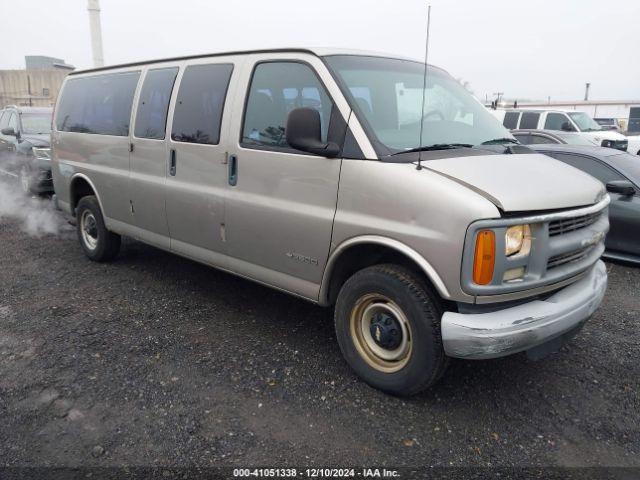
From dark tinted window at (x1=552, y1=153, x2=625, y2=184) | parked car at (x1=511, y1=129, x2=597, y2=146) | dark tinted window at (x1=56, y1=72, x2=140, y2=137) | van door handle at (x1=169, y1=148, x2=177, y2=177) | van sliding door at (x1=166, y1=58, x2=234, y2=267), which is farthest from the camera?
parked car at (x1=511, y1=129, x2=597, y2=146)

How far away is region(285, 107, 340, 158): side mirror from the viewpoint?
3.16 meters

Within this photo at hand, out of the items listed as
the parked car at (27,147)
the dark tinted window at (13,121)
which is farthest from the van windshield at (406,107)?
the dark tinted window at (13,121)

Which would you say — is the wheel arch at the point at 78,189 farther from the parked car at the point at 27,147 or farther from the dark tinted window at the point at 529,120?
the dark tinted window at the point at 529,120

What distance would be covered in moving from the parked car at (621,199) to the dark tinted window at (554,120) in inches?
326

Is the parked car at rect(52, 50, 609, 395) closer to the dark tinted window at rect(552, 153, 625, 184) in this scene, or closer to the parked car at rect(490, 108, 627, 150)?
the dark tinted window at rect(552, 153, 625, 184)

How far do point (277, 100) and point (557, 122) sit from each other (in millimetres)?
12518

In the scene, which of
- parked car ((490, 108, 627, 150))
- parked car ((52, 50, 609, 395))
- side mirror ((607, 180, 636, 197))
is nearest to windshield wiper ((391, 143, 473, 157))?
parked car ((52, 50, 609, 395))

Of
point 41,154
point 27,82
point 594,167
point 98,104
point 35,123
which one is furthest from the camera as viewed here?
point 27,82

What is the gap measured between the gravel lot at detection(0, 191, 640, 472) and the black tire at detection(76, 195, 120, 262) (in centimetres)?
108

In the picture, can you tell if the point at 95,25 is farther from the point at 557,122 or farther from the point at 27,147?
the point at 557,122

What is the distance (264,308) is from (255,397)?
1.50 m

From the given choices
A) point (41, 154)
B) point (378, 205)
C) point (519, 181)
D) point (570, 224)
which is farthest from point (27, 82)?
point (570, 224)

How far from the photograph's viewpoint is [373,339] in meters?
3.38

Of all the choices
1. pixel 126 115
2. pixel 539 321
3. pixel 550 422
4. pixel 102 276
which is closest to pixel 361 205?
pixel 539 321
